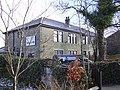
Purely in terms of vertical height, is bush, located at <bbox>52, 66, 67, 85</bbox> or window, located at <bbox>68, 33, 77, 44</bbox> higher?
window, located at <bbox>68, 33, 77, 44</bbox>

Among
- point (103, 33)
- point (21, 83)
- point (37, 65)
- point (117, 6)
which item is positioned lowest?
point (21, 83)

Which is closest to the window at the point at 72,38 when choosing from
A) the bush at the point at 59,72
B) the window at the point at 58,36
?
the window at the point at 58,36

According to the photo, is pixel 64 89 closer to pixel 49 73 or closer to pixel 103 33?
pixel 49 73

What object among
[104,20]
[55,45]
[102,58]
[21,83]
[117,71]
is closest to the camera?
[21,83]

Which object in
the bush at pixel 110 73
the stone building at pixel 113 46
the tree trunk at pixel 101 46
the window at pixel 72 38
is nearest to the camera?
the bush at pixel 110 73

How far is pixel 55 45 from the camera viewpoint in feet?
Answer: 109

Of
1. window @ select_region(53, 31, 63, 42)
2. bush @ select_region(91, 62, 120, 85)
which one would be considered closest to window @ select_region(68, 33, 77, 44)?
window @ select_region(53, 31, 63, 42)

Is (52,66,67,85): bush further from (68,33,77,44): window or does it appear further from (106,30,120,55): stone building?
(106,30,120,55): stone building

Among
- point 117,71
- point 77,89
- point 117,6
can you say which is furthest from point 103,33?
point 77,89

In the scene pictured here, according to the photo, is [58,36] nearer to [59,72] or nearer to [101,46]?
[101,46]

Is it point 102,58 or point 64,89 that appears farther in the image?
point 102,58

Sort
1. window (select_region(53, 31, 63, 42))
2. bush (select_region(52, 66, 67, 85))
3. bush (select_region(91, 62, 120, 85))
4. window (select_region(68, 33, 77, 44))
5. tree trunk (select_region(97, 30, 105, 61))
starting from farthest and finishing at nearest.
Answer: window (select_region(68, 33, 77, 44)) → window (select_region(53, 31, 63, 42)) → tree trunk (select_region(97, 30, 105, 61)) → bush (select_region(91, 62, 120, 85)) → bush (select_region(52, 66, 67, 85))

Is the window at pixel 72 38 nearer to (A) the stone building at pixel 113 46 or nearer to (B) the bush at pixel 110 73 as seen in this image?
(A) the stone building at pixel 113 46

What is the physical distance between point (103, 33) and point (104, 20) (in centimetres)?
414
